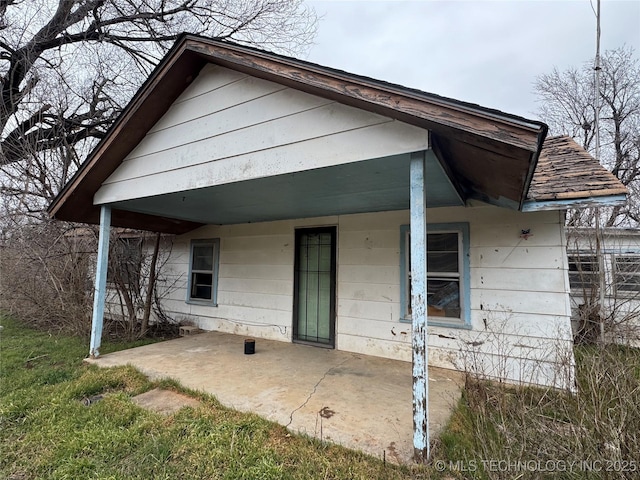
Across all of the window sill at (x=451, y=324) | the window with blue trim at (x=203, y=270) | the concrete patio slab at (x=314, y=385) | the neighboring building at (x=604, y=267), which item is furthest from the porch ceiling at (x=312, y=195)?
the neighboring building at (x=604, y=267)

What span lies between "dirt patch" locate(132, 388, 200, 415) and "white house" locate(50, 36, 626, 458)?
2.07 m

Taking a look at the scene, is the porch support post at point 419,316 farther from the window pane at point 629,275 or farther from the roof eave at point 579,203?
the window pane at point 629,275

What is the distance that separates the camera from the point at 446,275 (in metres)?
4.50

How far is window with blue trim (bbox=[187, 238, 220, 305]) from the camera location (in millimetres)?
7109

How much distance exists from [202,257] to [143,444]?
5264 millimetres

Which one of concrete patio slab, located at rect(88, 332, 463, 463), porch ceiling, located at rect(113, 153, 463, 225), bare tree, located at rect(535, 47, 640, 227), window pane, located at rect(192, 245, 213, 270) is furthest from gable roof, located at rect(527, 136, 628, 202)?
bare tree, located at rect(535, 47, 640, 227)

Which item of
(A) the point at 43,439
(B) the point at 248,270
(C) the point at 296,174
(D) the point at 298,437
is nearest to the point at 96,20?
(B) the point at 248,270

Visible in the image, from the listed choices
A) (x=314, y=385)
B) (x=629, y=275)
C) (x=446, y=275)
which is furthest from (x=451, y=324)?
(x=629, y=275)

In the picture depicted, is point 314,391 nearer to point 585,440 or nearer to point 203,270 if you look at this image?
point 585,440

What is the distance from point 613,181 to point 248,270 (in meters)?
5.73

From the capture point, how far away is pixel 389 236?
196 inches

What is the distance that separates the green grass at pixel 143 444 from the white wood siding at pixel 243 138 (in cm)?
234

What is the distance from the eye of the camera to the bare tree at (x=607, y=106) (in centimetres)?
1370

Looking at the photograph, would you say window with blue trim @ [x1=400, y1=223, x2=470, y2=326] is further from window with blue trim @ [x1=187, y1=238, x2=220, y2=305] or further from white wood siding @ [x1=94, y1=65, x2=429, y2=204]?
window with blue trim @ [x1=187, y1=238, x2=220, y2=305]
